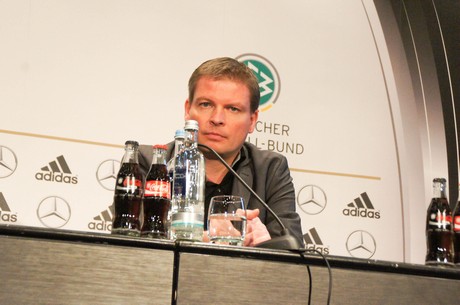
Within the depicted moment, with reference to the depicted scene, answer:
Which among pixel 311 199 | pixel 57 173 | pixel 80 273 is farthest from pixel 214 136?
pixel 80 273

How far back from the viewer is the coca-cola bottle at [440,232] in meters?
2.05

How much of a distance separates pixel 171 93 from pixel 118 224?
1.43 meters

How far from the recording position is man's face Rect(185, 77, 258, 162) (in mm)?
2348

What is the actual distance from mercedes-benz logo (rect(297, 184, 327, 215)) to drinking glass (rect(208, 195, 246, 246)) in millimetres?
1637

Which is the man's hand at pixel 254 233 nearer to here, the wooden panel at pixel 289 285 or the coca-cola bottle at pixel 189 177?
the coca-cola bottle at pixel 189 177

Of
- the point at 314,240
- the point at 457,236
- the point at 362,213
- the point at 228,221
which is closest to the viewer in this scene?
the point at 228,221

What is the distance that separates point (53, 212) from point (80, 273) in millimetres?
1623

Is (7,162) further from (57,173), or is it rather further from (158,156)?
(158,156)

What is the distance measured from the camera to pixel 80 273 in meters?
1.21

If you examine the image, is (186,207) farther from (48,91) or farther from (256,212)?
(48,91)

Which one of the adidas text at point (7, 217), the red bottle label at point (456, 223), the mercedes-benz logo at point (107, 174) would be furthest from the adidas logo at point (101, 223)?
the red bottle label at point (456, 223)

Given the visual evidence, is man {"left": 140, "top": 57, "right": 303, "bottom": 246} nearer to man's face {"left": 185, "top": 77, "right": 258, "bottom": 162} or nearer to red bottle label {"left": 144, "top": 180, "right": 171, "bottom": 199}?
man's face {"left": 185, "top": 77, "right": 258, "bottom": 162}

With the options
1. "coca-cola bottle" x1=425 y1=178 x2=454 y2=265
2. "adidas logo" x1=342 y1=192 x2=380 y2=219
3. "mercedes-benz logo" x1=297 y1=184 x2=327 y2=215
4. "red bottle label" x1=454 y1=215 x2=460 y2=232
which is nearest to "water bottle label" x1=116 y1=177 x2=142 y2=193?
"coca-cola bottle" x1=425 y1=178 x2=454 y2=265

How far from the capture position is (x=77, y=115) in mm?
2842
